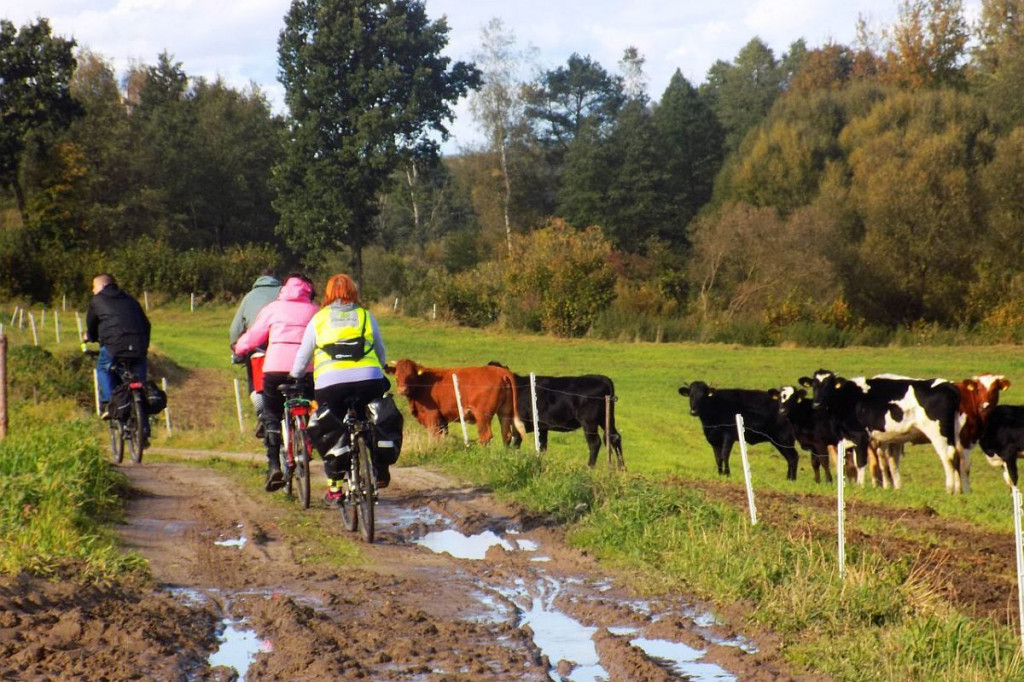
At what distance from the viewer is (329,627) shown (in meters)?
6.46

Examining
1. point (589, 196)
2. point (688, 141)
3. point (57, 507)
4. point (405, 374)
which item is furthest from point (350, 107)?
point (57, 507)

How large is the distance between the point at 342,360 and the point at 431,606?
9.38ft

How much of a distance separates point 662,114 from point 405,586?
230 feet

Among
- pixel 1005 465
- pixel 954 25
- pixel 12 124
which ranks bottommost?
pixel 1005 465

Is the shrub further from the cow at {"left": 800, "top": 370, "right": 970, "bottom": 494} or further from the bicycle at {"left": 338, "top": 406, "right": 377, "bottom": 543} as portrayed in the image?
the bicycle at {"left": 338, "top": 406, "right": 377, "bottom": 543}

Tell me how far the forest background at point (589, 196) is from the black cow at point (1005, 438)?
31563 millimetres

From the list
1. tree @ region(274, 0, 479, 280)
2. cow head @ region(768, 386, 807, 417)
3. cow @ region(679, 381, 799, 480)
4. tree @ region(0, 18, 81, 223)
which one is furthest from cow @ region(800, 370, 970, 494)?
tree @ region(0, 18, 81, 223)

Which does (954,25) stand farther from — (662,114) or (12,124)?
(12,124)

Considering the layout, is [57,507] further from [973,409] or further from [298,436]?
[973,409]

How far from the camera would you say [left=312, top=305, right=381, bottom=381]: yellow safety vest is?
9531 mm

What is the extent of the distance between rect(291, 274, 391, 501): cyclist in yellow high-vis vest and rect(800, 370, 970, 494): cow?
9.34 meters

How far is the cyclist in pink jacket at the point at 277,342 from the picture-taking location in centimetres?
1080

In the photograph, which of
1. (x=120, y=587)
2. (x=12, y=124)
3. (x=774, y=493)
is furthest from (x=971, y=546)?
(x=12, y=124)

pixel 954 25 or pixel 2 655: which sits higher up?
pixel 954 25
